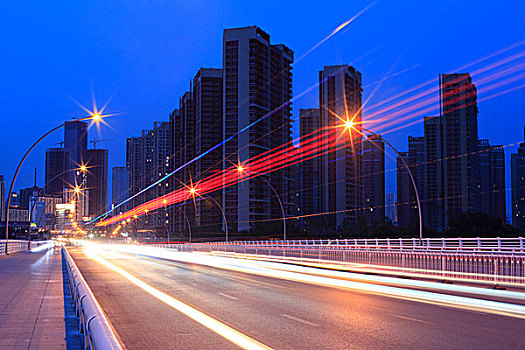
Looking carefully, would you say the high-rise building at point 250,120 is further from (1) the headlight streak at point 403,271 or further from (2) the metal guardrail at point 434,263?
Result: (2) the metal guardrail at point 434,263

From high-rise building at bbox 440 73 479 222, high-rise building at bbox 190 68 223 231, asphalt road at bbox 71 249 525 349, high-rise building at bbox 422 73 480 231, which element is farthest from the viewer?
high-rise building at bbox 190 68 223 231

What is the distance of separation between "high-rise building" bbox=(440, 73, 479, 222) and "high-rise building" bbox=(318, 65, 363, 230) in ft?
99.5

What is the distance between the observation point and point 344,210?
173000 mm

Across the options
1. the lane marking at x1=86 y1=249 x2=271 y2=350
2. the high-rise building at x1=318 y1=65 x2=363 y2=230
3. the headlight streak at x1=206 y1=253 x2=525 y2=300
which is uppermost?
the high-rise building at x1=318 y1=65 x2=363 y2=230

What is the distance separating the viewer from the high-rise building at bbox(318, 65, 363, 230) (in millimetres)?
175125

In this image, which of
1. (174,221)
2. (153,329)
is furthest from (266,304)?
(174,221)

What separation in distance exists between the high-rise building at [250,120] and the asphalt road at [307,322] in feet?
382

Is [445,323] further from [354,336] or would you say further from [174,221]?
[174,221]

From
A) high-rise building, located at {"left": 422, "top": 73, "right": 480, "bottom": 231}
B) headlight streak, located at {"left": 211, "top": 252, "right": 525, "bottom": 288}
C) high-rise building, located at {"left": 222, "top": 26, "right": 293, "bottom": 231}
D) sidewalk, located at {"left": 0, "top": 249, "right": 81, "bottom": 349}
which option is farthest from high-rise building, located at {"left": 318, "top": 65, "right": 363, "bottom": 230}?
sidewalk, located at {"left": 0, "top": 249, "right": 81, "bottom": 349}

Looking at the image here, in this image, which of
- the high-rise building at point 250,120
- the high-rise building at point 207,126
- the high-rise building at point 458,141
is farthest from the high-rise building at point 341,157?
the high-rise building at point 207,126

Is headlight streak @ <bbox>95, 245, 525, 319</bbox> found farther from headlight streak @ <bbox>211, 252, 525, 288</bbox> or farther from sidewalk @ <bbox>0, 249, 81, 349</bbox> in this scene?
sidewalk @ <bbox>0, 249, 81, 349</bbox>

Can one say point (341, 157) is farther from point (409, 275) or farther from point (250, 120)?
point (409, 275)

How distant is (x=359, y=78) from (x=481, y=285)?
18149 centimetres

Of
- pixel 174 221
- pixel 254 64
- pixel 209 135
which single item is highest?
pixel 254 64
